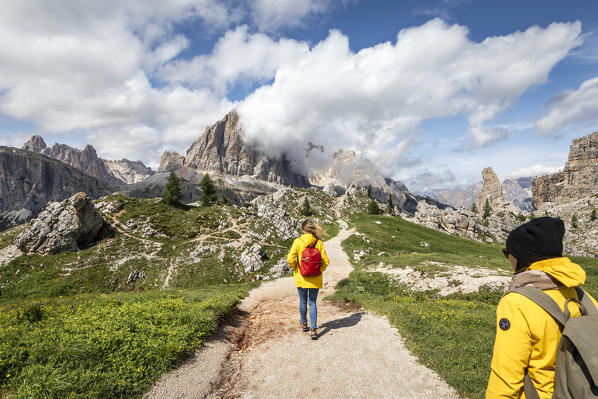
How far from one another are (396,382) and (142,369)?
24.1 feet

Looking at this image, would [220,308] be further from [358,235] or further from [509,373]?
[358,235]

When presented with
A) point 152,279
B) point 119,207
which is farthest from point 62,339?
point 119,207

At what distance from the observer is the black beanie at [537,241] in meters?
3.49

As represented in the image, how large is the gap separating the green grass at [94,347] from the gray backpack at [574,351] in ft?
28.3

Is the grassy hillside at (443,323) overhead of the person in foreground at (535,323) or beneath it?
beneath

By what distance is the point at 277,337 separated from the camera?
34.5 ft

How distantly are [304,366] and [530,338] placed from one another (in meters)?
6.76

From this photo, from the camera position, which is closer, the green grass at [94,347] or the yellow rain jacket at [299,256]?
the green grass at [94,347]

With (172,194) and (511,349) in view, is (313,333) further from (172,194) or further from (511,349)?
(172,194)

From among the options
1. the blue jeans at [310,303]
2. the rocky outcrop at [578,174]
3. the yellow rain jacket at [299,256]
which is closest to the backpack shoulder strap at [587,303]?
the yellow rain jacket at [299,256]

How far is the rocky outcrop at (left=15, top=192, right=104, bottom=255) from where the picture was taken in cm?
3631

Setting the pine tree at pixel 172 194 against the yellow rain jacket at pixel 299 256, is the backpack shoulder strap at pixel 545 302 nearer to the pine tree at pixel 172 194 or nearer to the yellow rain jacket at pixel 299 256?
the yellow rain jacket at pixel 299 256

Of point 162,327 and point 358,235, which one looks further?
point 358,235

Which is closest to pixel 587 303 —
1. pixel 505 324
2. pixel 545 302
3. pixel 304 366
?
pixel 545 302
